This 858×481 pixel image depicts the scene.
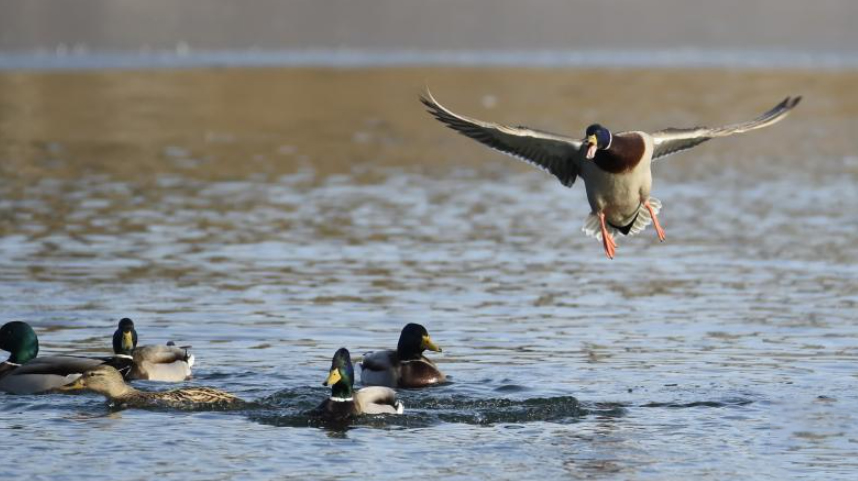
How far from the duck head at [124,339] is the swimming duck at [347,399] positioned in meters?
1.89

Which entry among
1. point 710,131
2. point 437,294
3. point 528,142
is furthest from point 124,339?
point 710,131

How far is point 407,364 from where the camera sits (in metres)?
10.9

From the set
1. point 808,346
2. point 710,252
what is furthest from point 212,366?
point 710,252

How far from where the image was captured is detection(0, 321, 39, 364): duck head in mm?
11039

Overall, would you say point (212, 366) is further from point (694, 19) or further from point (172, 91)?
point (694, 19)

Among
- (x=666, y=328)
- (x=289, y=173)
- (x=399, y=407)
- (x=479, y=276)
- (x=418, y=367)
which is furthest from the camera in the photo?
(x=289, y=173)

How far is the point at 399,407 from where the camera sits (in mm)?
9828

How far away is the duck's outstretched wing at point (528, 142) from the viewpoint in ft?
37.2

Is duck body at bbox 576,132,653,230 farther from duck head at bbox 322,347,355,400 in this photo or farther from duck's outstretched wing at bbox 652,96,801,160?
duck head at bbox 322,347,355,400

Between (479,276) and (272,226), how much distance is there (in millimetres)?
3623

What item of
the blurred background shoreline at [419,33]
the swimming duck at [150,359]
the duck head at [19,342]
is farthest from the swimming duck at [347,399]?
the blurred background shoreline at [419,33]

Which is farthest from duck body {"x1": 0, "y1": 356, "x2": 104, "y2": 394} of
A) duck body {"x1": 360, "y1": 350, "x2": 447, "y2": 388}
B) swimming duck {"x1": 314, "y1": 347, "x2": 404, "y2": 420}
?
duck body {"x1": 360, "y1": 350, "x2": 447, "y2": 388}

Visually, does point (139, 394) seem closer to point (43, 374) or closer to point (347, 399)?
point (43, 374)

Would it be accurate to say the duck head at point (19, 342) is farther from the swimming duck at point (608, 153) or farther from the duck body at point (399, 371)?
the swimming duck at point (608, 153)
